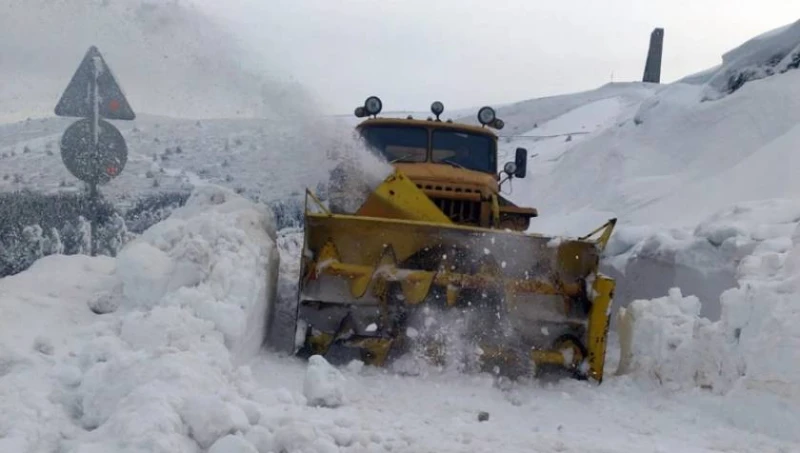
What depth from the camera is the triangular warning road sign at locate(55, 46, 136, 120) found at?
Answer: 20.8ft

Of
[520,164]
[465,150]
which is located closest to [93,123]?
[465,150]

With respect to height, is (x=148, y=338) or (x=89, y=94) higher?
(x=89, y=94)

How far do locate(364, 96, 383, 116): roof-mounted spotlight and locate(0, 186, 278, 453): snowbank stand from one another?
1.81 metres

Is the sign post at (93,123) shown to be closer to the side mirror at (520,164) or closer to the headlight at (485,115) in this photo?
the headlight at (485,115)

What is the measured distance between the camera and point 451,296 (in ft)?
19.7

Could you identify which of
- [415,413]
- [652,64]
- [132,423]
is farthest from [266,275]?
[652,64]

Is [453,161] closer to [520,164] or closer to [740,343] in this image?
[520,164]

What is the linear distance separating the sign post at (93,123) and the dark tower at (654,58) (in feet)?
75.2

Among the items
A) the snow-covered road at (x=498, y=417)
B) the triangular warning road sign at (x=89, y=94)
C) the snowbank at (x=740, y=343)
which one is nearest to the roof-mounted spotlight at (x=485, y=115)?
the snowbank at (x=740, y=343)

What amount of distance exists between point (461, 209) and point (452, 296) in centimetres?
171

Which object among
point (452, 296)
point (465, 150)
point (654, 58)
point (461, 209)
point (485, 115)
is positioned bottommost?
point (452, 296)

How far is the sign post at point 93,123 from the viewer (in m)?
6.35

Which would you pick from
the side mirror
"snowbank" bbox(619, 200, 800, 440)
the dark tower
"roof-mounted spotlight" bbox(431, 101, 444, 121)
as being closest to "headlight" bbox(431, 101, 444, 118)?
"roof-mounted spotlight" bbox(431, 101, 444, 121)

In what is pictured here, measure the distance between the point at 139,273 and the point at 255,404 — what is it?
7.04 feet
